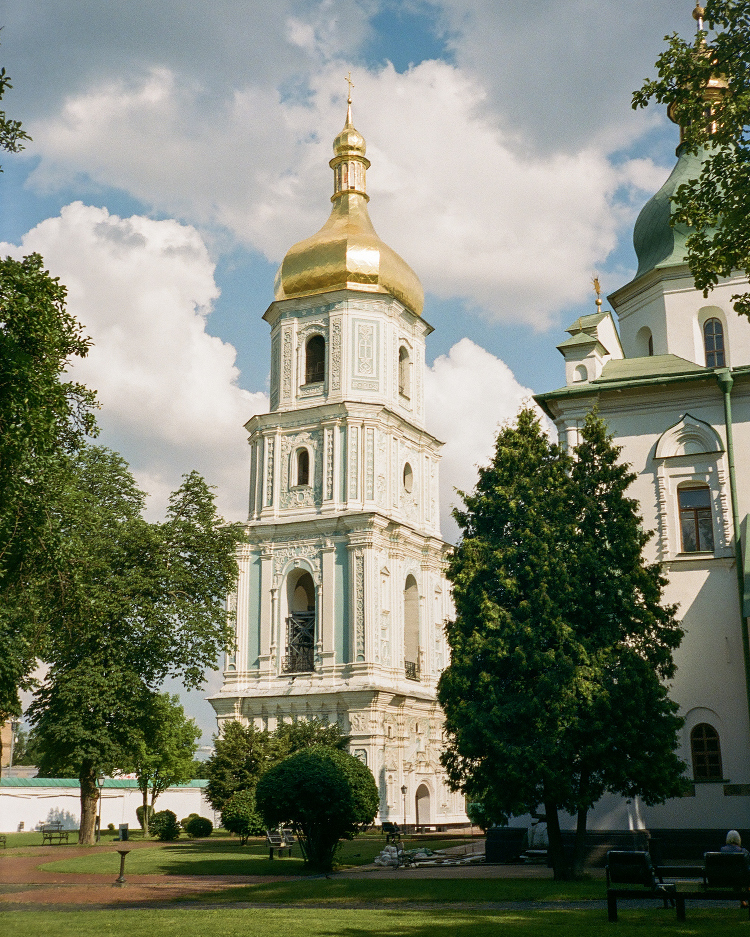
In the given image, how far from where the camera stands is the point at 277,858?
25734 millimetres

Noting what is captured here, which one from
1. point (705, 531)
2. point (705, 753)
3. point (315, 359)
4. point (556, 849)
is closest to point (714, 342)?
point (705, 531)

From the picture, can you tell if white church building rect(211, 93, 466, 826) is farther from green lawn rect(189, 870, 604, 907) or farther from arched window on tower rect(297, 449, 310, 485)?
green lawn rect(189, 870, 604, 907)

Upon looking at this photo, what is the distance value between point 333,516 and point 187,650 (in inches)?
486

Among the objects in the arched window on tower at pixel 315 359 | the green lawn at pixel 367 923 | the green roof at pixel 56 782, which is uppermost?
the arched window on tower at pixel 315 359

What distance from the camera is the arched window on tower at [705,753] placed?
20953 millimetres

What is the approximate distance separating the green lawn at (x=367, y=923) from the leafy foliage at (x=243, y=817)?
15615mm

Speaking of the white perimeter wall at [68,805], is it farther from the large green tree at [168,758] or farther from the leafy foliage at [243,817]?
the leafy foliage at [243,817]

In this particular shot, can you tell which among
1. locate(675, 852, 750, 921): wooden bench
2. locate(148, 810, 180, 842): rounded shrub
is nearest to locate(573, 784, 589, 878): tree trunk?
locate(675, 852, 750, 921): wooden bench

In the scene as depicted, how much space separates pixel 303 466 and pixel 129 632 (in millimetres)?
15575

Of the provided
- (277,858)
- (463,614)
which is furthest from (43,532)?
(277,858)

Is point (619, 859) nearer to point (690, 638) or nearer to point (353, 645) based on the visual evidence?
point (690, 638)

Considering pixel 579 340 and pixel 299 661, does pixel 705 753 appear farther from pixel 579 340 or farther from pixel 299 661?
pixel 299 661

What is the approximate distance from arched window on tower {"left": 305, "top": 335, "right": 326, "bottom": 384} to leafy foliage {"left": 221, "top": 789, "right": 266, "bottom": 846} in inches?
829

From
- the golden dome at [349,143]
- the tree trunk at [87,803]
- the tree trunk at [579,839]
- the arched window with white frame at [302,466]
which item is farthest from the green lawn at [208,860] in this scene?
the golden dome at [349,143]
